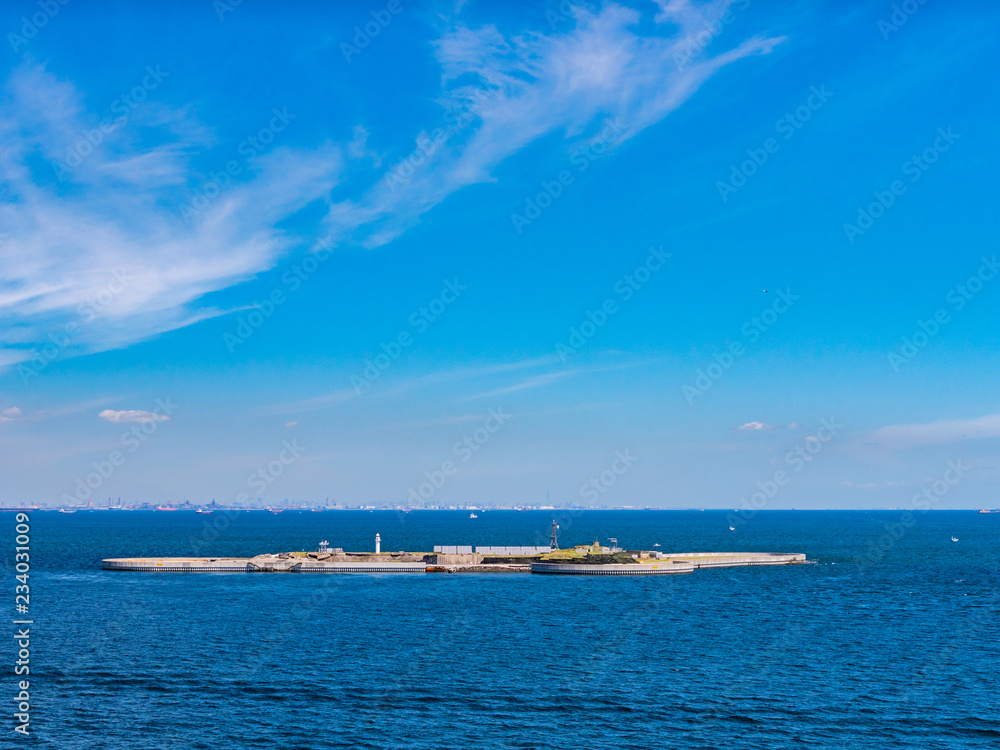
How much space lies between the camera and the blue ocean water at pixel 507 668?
55312 millimetres

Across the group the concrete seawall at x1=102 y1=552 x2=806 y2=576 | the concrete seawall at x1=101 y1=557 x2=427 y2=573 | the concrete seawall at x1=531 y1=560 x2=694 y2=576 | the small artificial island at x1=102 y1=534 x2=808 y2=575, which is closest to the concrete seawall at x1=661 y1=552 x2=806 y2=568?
the small artificial island at x1=102 y1=534 x2=808 y2=575

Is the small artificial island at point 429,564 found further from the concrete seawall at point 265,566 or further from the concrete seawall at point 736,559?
the concrete seawall at point 736,559

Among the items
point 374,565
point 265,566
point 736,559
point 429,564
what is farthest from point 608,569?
point 265,566

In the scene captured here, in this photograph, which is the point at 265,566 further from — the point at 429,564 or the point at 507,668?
the point at 507,668

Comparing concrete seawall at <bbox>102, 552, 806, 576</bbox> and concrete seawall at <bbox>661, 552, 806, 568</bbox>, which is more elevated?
concrete seawall at <bbox>102, 552, 806, 576</bbox>

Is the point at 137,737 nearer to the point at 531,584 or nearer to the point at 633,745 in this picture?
the point at 633,745

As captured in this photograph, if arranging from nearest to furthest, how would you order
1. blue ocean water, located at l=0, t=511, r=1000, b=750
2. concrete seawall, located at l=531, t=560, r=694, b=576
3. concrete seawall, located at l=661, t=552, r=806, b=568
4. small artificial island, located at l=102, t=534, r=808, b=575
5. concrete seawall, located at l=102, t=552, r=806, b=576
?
blue ocean water, located at l=0, t=511, r=1000, b=750
concrete seawall, located at l=531, t=560, r=694, b=576
concrete seawall, located at l=102, t=552, r=806, b=576
small artificial island, located at l=102, t=534, r=808, b=575
concrete seawall, located at l=661, t=552, r=806, b=568

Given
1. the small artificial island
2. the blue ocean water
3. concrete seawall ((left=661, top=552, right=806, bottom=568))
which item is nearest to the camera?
the blue ocean water

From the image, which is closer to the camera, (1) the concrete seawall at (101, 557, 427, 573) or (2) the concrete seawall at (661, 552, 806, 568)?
(1) the concrete seawall at (101, 557, 427, 573)

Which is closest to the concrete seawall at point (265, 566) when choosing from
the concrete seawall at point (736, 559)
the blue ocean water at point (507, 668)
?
the blue ocean water at point (507, 668)

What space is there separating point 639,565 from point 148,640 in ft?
308

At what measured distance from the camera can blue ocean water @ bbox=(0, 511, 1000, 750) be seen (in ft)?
181

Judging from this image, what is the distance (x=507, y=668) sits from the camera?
71.9 meters

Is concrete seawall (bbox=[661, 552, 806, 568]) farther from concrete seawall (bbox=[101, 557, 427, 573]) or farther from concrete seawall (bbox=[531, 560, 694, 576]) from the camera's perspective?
concrete seawall (bbox=[101, 557, 427, 573])
